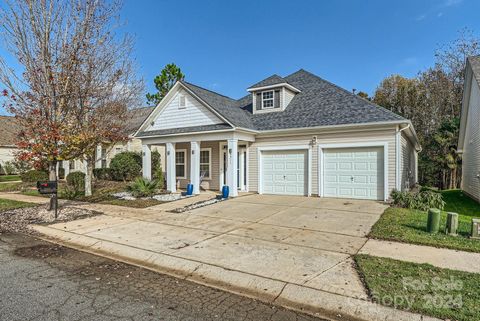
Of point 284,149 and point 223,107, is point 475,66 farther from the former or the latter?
point 223,107

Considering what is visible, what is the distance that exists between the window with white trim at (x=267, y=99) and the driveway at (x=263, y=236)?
6707 mm

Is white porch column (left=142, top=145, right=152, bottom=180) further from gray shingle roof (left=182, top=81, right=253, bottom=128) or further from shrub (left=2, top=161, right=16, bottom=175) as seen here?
shrub (left=2, top=161, right=16, bottom=175)

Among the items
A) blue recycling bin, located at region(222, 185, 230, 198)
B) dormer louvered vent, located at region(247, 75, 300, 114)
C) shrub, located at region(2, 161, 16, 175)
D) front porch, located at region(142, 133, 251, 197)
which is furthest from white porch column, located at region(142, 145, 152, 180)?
shrub, located at region(2, 161, 16, 175)

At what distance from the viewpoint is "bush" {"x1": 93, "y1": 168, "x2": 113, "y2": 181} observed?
843 inches

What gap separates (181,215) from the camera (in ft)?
32.2

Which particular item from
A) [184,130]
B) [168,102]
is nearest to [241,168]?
[184,130]

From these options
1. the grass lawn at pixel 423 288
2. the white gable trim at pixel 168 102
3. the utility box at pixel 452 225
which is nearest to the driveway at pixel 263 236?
the grass lawn at pixel 423 288

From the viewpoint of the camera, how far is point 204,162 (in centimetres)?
1730

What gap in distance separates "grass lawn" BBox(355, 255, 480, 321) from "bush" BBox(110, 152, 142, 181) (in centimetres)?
1839

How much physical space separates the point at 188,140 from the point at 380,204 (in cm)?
949

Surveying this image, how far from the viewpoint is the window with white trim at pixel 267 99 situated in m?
16.2

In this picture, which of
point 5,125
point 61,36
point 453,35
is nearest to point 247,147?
point 61,36

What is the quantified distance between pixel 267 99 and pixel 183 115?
4.76 m

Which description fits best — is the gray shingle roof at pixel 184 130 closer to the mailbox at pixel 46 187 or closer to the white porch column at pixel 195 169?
the white porch column at pixel 195 169
